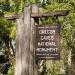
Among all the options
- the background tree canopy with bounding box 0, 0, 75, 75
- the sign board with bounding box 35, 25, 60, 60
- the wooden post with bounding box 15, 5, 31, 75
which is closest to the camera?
the sign board with bounding box 35, 25, 60, 60

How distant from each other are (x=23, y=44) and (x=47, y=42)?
652mm

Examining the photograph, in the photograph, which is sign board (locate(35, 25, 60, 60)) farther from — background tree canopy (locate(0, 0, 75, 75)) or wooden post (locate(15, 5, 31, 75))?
background tree canopy (locate(0, 0, 75, 75))

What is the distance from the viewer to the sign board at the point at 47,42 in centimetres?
732

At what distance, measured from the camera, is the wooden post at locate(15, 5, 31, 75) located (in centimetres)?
769

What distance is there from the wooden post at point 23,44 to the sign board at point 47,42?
298 millimetres

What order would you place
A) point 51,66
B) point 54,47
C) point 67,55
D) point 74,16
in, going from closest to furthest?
point 54,47
point 74,16
point 51,66
point 67,55

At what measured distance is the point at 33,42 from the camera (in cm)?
769

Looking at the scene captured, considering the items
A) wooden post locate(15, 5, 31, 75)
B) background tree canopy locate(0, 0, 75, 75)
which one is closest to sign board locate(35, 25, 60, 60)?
wooden post locate(15, 5, 31, 75)

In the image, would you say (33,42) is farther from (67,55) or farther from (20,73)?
(67,55)

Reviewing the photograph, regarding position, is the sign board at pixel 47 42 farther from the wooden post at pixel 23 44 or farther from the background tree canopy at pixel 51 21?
the background tree canopy at pixel 51 21

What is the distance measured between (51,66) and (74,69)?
6.90ft

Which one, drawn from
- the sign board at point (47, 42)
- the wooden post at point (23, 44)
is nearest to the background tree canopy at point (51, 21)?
the wooden post at point (23, 44)

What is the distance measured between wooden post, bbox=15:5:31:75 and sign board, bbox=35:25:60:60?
298mm

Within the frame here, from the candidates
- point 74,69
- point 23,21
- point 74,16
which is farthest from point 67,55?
point 23,21
